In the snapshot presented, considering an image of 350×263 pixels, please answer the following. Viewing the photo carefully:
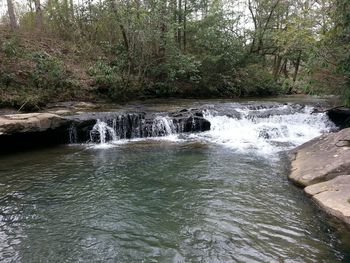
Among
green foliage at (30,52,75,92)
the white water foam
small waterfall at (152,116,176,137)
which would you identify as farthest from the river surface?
green foliage at (30,52,75,92)

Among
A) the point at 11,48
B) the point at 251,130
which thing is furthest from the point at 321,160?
the point at 11,48

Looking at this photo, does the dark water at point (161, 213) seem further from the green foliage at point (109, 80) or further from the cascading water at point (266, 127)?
the green foliage at point (109, 80)

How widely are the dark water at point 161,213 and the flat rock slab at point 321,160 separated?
1.12 feet

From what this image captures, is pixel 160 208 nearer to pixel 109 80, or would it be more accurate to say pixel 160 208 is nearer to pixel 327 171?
pixel 327 171

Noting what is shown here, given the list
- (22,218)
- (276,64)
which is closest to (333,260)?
(22,218)

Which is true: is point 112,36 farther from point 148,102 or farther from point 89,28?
point 148,102

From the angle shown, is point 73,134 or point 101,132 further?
point 101,132

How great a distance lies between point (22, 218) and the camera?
5266 mm

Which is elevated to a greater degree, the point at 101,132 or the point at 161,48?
the point at 161,48

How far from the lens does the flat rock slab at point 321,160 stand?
6421 millimetres

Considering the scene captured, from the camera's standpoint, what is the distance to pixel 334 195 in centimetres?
543

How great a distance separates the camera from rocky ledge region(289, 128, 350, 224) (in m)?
5.21

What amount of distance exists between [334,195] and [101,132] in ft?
24.8

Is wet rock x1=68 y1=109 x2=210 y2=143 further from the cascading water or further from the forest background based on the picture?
the forest background
